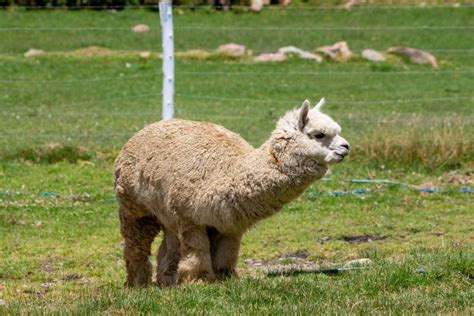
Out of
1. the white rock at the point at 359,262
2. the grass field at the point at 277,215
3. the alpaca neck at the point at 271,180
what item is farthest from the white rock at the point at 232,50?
the alpaca neck at the point at 271,180

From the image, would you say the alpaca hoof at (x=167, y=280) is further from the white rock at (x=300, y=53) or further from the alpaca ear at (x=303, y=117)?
the white rock at (x=300, y=53)

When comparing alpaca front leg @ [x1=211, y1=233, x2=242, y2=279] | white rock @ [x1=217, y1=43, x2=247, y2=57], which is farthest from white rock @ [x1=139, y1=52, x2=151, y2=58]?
alpaca front leg @ [x1=211, y1=233, x2=242, y2=279]

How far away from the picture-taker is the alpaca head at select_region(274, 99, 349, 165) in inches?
285

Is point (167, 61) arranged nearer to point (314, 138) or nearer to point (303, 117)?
point (303, 117)

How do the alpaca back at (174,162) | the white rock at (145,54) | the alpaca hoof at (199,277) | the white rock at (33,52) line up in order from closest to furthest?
the alpaca hoof at (199,277) → the alpaca back at (174,162) → the white rock at (145,54) → the white rock at (33,52)

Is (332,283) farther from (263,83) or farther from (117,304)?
(263,83)

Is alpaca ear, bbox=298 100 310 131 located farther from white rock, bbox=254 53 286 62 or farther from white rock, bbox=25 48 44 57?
white rock, bbox=25 48 44 57

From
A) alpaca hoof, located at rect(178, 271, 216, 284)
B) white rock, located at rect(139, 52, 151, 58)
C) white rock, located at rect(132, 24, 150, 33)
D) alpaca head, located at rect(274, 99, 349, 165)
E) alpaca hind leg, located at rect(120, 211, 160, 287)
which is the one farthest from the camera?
white rock, located at rect(132, 24, 150, 33)

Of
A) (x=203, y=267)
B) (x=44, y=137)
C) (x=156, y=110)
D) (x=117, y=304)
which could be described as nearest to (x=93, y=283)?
(x=203, y=267)

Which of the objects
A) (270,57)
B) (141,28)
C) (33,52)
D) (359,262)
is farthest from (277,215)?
(141,28)

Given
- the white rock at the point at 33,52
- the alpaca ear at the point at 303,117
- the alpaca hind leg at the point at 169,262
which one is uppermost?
the alpaca ear at the point at 303,117

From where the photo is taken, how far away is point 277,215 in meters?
11.5

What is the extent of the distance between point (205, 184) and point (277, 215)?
385cm

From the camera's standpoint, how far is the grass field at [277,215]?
6.99m
